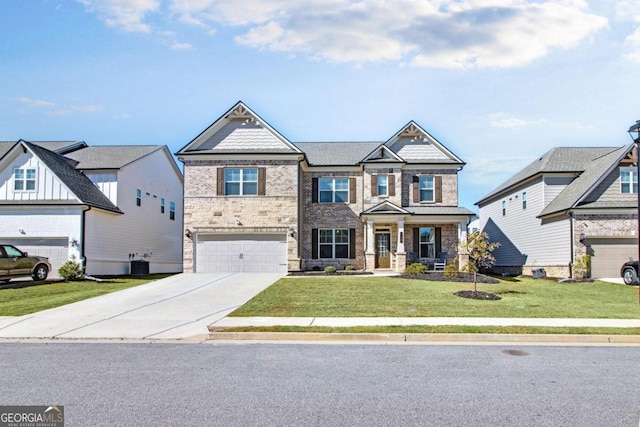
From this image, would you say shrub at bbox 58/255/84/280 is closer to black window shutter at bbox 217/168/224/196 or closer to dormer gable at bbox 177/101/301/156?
black window shutter at bbox 217/168/224/196

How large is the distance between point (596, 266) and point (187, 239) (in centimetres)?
2007

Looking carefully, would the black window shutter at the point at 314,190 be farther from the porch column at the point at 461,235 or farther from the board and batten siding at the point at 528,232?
the board and batten siding at the point at 528,232

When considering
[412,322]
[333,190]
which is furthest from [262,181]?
[412,322]

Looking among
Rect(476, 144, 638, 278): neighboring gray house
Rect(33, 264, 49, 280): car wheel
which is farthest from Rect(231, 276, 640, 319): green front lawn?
Rect(33, 264, 49, 280): car wheel

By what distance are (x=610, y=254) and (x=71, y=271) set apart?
2508 cm

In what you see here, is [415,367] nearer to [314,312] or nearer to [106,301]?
[314,312]

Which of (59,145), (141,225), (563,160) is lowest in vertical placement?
(141,225)

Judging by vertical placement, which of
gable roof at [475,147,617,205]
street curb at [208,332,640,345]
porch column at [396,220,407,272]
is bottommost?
street curb at [208,332,640,345]

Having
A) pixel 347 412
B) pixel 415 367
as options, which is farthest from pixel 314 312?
pixel 347 412

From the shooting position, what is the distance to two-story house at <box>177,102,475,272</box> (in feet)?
86.3

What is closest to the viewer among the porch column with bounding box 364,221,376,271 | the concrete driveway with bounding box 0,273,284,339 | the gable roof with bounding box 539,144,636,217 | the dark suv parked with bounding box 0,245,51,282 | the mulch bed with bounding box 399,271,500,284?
the concrete driveway with bounding box 0,273,284,339

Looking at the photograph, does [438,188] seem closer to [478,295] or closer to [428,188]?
[428,188]

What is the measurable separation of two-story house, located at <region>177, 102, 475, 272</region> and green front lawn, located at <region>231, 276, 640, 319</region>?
18.4 feet

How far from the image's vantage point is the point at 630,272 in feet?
72.2
